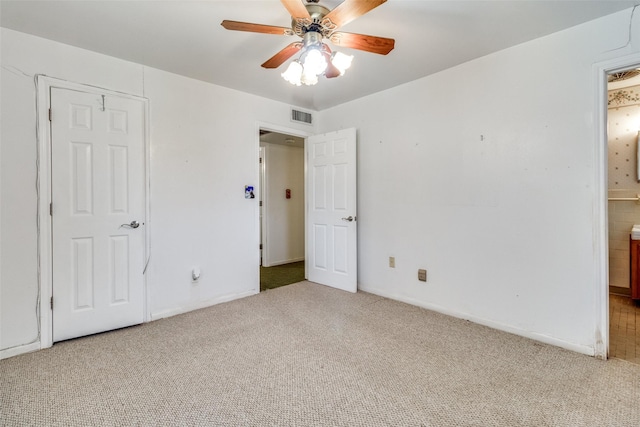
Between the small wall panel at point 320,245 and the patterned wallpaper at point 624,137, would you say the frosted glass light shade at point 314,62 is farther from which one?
the patterned wallpaper at point 624,137

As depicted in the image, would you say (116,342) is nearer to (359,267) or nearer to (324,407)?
(324,407)

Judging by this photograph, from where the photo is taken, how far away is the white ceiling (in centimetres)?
194

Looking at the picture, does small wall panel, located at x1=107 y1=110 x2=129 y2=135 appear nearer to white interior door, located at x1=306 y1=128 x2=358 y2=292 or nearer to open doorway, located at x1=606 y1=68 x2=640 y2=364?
white interior door, located at x1=306 y1=128 x2=358 y2=292

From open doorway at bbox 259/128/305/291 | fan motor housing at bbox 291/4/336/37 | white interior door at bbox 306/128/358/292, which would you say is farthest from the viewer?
open doorway at bbox 259/128/305/291

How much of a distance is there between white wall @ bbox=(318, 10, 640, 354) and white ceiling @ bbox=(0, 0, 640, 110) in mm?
255

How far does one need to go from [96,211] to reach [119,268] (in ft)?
1.78

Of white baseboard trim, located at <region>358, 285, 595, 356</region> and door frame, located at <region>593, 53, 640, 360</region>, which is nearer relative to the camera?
door frame, located at <region>593, 53, 640, 360</region>

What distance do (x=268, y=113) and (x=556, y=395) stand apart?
12.0 feet

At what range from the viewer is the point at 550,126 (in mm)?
2314

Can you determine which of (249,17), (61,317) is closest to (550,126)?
(249,17)

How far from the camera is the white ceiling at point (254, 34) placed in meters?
1.94

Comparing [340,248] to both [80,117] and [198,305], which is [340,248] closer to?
[198,305]

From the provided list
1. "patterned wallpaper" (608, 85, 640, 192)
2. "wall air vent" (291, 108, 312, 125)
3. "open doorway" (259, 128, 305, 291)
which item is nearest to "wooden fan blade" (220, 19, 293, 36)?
"wall air vent" (291, 108, 312, 125)

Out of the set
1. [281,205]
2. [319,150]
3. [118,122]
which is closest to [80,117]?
[118,122]
